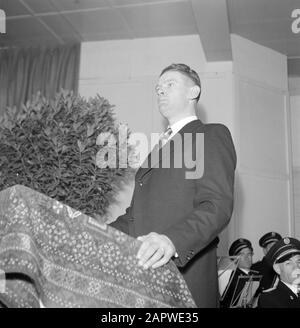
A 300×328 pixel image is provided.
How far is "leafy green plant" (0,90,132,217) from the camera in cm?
324

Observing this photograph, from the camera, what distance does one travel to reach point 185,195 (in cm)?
150

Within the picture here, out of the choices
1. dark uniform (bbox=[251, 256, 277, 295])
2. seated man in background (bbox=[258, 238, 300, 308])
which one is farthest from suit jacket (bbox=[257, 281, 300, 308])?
dark uniform (bbox=[251, 256, 277, 295])

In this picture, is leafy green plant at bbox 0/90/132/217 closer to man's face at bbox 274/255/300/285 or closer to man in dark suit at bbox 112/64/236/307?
man's face at bbox 274/255/300/285

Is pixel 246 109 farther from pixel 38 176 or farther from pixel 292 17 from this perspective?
pixel 38 176

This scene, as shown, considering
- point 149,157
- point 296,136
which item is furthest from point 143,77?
point 149,157

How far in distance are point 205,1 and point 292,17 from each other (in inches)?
53.0

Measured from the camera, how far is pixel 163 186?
155 centimetres

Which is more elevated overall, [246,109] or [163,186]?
[246,109]

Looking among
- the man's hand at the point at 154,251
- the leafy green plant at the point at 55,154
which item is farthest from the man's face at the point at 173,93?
the leafy green plant at the point at 55,154

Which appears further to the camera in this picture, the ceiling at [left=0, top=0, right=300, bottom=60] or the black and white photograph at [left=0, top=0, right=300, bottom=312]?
the ceiling at [left=0, top=0, right=300, bottom=60]

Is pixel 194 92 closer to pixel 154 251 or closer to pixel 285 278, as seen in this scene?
pixel 154 251

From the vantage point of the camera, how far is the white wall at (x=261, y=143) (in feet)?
17.4

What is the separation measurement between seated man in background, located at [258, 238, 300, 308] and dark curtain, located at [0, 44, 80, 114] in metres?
3.26
